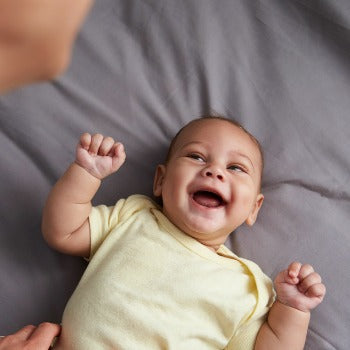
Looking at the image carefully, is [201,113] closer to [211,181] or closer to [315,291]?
[211,181]

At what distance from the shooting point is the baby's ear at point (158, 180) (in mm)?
1284

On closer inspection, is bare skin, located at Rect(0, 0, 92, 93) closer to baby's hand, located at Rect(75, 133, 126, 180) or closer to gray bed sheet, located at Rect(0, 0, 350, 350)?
baby's hand, located at Rect(75, 133, 126, 180)

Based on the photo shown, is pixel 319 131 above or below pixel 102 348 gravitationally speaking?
above

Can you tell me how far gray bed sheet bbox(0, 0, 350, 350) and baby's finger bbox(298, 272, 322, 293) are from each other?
0.47ft

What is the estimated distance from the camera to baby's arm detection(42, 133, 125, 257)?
3.76 feet

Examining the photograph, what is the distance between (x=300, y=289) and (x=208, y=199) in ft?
0.83

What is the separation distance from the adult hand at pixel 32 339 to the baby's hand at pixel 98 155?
30 centimetres

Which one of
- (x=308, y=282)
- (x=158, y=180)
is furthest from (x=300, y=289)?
(x=158, y=180)

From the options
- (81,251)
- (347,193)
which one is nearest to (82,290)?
(81,251)

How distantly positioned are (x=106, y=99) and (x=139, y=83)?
9cm

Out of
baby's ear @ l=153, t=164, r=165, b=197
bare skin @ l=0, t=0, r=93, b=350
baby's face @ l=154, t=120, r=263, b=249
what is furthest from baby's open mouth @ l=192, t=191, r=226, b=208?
bare skin @ l=0, t=0, r=93, b=350

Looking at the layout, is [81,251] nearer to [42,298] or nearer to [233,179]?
[42,298]

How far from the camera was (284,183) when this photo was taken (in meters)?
1.37

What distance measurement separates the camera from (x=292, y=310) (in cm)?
114
